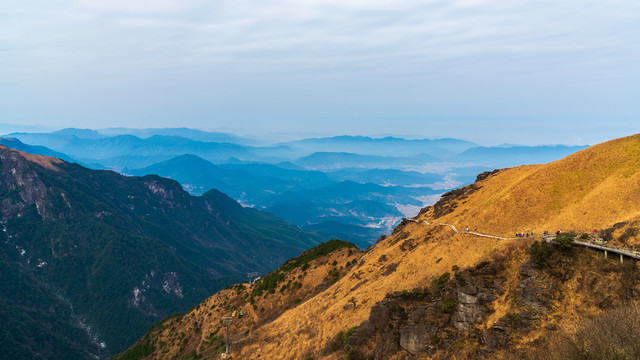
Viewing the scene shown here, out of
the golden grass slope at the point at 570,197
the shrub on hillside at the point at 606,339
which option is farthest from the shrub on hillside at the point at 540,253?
the shrub on hillside at the point at 606,339

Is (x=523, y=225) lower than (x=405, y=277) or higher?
higher

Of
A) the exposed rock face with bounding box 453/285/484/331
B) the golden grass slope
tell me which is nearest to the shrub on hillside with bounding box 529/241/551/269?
the golden grass slope

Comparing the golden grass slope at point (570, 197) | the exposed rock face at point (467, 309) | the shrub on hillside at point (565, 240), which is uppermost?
the golden grass slope at point (570, 197)

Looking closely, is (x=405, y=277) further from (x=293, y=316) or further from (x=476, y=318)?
(x=293, y=316)

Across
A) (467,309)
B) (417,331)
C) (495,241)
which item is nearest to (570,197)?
(495,241)

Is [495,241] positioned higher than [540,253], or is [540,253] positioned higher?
[540,253]

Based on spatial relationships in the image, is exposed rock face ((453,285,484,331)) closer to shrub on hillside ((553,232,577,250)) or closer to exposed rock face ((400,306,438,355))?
exposed rock face ((400,306,438,355))

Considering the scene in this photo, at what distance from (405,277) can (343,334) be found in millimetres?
11392

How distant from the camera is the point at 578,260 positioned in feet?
119

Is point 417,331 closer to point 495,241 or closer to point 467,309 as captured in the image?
point 467,309

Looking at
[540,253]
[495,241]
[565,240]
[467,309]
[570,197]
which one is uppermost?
[570,197]

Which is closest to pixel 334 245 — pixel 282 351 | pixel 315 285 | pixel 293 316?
pixel 315 285

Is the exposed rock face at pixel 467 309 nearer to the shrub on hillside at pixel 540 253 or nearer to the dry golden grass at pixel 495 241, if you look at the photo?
the dry golden grass at pixel 495 241

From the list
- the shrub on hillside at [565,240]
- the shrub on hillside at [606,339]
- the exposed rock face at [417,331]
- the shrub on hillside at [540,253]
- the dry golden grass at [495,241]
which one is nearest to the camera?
the shrub on hillside at [606,339]
